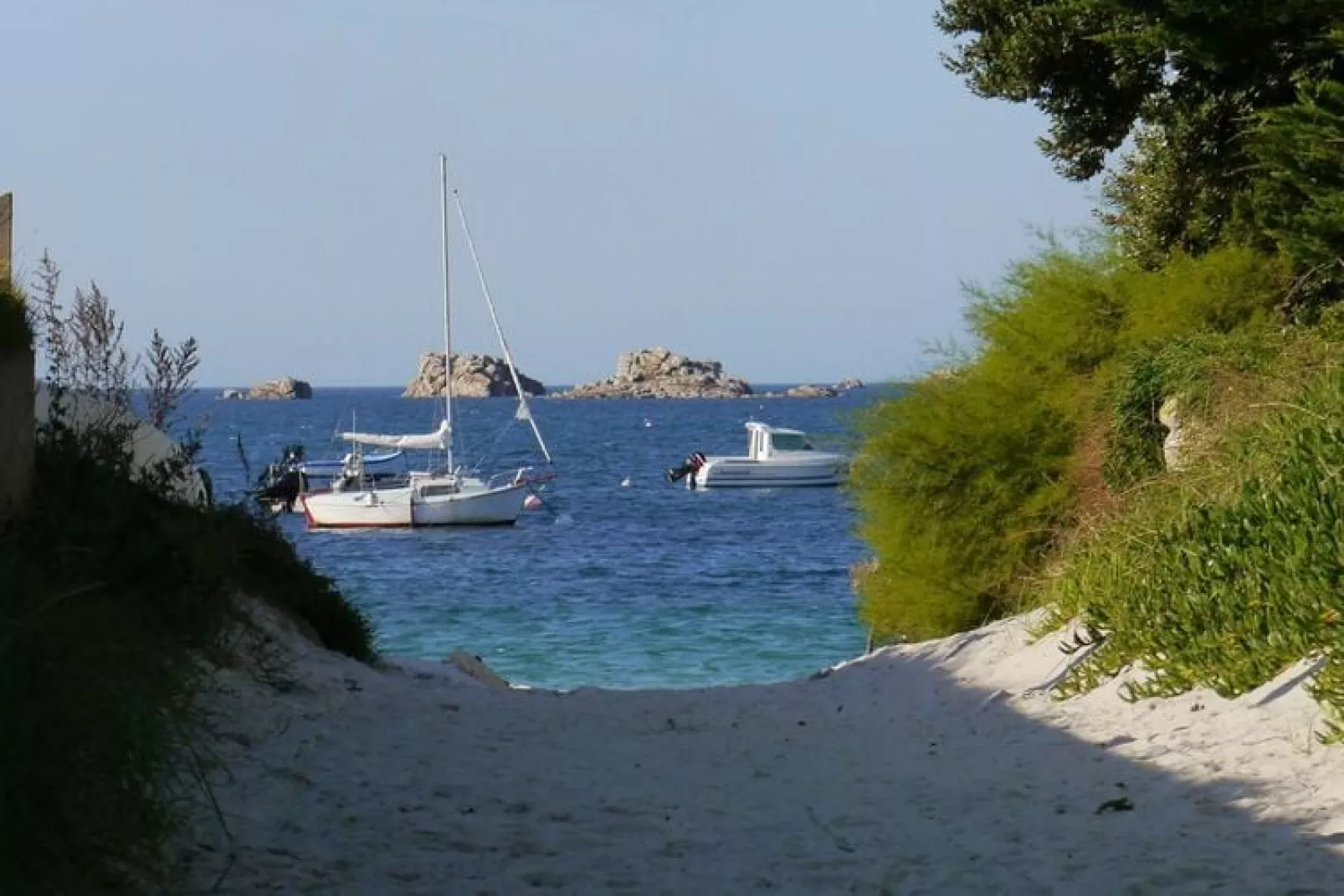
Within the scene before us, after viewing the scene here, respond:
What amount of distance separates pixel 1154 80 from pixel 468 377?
14675 centimetres

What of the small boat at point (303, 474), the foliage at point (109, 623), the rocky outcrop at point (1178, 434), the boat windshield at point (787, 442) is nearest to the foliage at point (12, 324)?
the foliage at point (109, 623)

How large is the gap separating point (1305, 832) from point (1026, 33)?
9.65m

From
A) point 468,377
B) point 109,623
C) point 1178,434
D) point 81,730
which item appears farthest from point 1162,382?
point 468,377

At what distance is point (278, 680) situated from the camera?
11141 millimetres

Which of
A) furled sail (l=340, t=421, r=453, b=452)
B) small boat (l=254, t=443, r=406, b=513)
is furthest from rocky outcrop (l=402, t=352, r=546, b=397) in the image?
furled sail (l=340, t=421, r=453, b=452)

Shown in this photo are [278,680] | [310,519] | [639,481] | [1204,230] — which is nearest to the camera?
[278,680]

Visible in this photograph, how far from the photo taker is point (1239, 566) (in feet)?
33.1

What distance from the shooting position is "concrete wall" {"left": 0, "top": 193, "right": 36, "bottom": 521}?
9.94 meters

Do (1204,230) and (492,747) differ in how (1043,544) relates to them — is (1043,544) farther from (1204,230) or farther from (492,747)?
(492,747)

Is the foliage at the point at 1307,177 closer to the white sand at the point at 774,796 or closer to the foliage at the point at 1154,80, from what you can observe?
the foliage at the point at 1154,80

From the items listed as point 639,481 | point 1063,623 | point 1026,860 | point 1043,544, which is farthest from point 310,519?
point 1026,860

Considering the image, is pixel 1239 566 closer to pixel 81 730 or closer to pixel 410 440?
pixel 81 730

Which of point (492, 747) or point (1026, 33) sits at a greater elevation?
point (1026, 33)

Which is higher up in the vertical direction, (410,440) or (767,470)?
(410,440)
